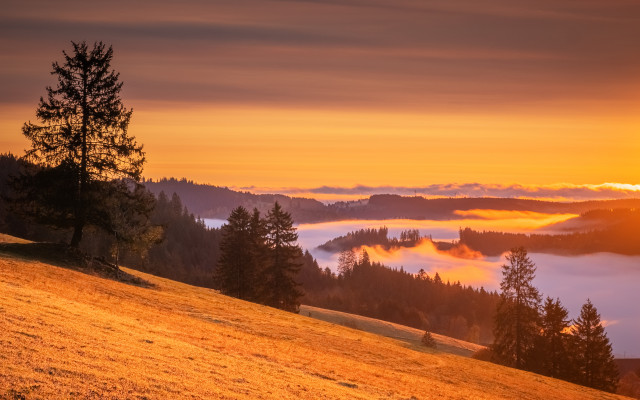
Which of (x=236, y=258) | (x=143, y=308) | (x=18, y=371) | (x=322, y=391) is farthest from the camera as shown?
(x=236, y=258)

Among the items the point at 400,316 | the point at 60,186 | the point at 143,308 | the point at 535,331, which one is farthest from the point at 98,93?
the point at 400,316

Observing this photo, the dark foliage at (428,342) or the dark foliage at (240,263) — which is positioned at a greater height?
the dark foliage at (240,263)

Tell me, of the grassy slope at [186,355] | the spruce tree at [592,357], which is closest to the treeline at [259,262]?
the grassy slope at [186,355]

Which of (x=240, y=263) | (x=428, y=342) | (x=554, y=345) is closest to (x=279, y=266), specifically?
(x=240, y=263)

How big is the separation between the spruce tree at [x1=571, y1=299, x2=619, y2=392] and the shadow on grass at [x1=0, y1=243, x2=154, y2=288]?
52689 mm

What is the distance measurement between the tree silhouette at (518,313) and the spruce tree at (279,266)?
27111 millimetres

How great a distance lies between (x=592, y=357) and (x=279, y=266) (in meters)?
41.3

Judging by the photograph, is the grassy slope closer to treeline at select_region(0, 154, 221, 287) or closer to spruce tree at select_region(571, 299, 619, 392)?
treeline at select_region(0, 154, 221, 287)

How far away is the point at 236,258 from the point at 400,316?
360ft

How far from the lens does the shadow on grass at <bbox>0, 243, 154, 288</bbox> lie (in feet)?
141

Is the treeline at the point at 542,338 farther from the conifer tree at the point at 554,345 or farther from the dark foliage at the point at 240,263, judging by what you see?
the dark foliage at the point at 240,263

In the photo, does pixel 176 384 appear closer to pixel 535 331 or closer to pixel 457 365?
pixel 457 365

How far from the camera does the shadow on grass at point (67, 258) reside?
4297cm

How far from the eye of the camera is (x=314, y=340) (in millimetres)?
41188
